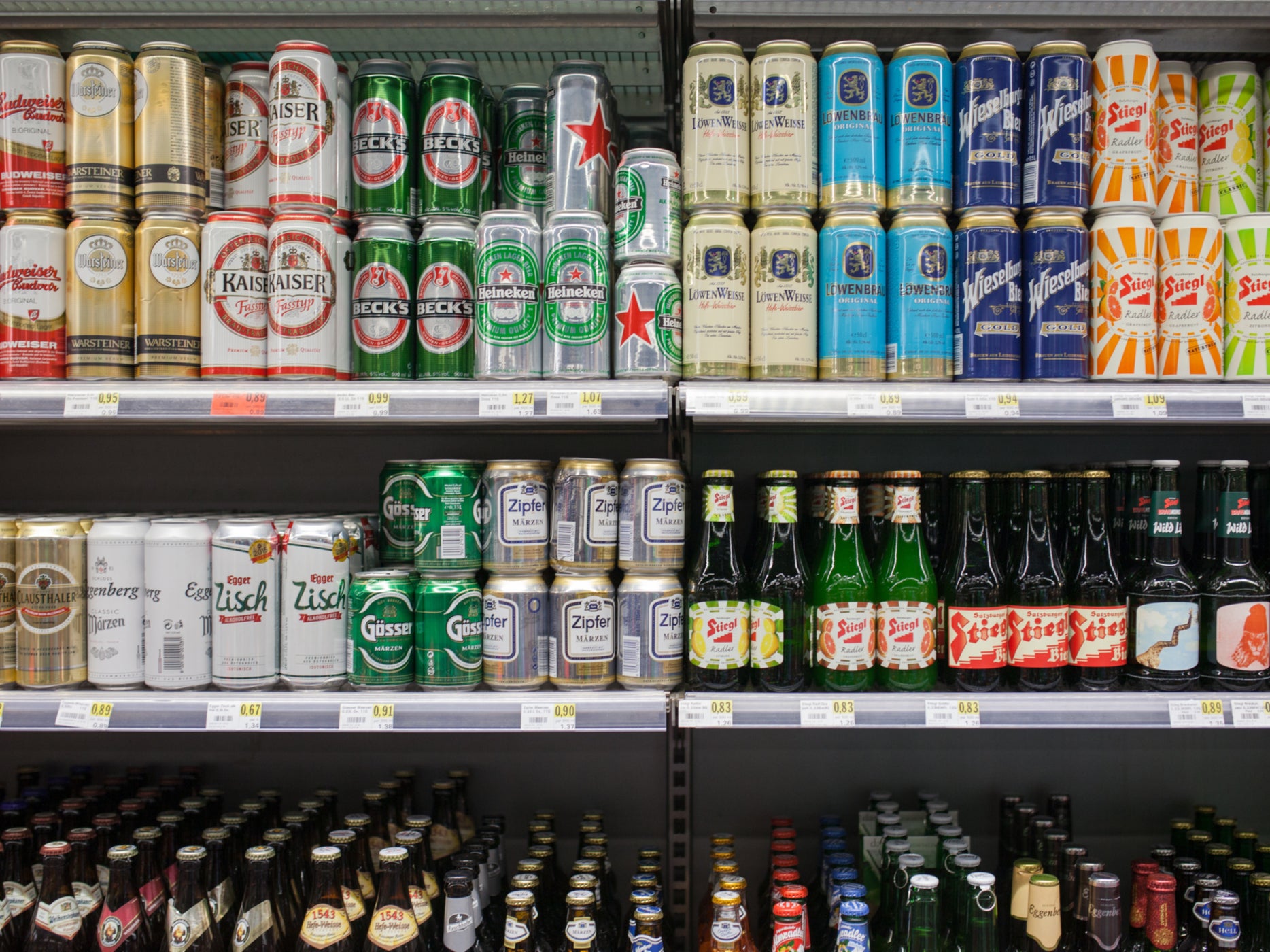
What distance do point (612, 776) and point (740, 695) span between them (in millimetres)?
791

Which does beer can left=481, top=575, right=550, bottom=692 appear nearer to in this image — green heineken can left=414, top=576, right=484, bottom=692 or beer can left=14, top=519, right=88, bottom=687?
green heineken can left=414, top=576, right=484, bottom=692

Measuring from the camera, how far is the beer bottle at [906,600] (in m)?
1.59

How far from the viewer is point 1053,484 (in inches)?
74.3

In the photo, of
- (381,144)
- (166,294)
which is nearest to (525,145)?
(381,144)

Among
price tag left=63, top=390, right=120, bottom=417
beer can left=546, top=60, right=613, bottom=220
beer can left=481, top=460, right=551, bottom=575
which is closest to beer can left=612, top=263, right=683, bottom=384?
beer can left=546, top=60, right=613, bottom=220

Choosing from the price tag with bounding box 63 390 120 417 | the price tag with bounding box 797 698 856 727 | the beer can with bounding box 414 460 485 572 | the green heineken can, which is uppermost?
the price tag with bounding box 63 390 120 417

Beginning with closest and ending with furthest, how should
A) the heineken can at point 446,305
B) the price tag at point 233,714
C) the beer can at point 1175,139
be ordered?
the price tag at point 233,714 → the heineken can at point 446,305 → the beer can at point 1175,139

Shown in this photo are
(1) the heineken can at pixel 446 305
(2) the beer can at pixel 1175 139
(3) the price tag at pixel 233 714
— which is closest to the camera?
(3) the price tag at pixel 233 714

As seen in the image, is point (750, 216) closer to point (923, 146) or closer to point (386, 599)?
point (923, 146)

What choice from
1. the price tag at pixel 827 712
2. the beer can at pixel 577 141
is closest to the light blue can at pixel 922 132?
the beer can at pixel 577 141

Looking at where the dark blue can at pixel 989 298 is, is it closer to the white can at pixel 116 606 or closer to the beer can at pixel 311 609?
the beer can at pixel 311 609

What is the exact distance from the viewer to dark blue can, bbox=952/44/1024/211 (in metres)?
1.62

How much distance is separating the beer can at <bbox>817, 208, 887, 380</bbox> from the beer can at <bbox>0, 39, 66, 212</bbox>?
1.40 metres

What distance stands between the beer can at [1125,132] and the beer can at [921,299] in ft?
1.06
